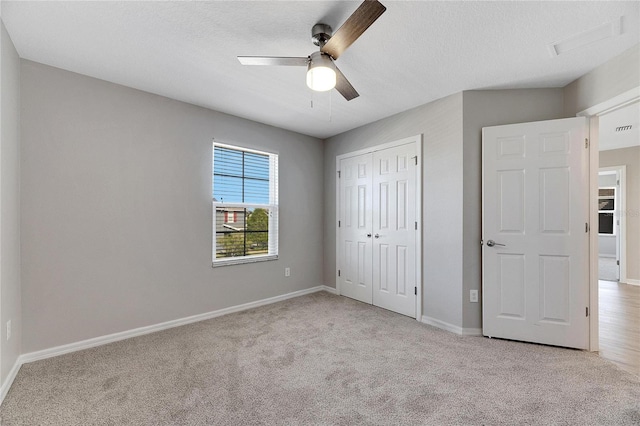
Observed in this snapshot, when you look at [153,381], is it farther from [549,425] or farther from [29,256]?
[549,425]

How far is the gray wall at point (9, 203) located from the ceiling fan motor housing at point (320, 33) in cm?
204

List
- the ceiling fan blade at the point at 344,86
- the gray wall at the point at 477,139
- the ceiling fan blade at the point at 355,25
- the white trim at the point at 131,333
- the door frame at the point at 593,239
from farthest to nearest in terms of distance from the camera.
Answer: the gray wall at the point at 477,139 < the door frame at the point at 593,239 < the white trim at the point at 131,333 < the ceiling fan blade at the point at 344,86 < the ceiling fan blade at the point at 355,25

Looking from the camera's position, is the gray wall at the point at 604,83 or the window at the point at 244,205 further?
the window at the point at 244,205

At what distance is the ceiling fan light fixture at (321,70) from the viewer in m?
1.83

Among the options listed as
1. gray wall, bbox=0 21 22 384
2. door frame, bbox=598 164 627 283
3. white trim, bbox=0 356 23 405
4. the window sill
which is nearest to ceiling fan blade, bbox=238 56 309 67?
gray wall, bbox=0 21 22 384

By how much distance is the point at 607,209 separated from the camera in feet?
23.1

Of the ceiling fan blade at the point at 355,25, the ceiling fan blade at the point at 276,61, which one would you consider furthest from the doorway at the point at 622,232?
the ceiling fan blade at the point at 276,61

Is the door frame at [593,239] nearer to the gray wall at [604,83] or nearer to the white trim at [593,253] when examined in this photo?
the white trim at [593,253]

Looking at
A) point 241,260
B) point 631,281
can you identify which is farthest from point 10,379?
point 631,281

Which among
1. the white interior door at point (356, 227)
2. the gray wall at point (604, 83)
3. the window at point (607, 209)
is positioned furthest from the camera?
the window at point (607, 209)

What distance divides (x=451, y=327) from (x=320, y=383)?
65.5 inches

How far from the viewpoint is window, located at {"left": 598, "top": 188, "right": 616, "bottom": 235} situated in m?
6.92

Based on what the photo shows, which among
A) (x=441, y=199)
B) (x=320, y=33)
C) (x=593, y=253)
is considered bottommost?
(x=593, y=253)

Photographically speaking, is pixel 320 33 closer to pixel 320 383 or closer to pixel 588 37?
pixel 588 37
